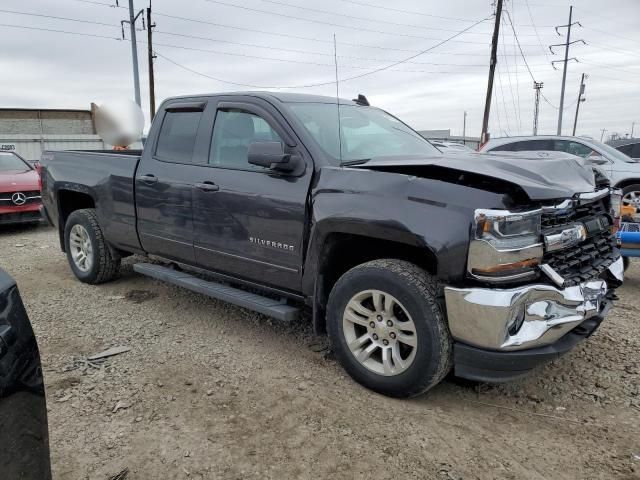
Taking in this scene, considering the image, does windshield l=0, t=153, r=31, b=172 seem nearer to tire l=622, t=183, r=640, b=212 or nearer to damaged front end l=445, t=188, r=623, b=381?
damaged front end l=445, t=188, r=623, b=381

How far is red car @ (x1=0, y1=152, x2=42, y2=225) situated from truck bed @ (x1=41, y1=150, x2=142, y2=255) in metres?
3.86

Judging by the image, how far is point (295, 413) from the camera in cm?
286

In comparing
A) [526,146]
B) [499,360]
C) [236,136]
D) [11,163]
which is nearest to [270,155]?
[236,136]

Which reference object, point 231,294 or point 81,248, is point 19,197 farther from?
point 231,294

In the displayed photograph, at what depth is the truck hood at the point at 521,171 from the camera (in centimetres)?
264

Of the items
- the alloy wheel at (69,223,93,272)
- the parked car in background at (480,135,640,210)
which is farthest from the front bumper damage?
the parked car in background at (480,135,640,210)

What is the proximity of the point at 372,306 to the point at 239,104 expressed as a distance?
1883mm

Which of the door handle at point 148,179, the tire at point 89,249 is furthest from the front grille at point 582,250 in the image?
the tire at point 89,249

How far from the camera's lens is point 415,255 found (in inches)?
121

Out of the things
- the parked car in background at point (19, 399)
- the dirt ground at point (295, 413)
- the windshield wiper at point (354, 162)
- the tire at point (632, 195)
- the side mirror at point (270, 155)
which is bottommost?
the dirt ground at point (295, 413)

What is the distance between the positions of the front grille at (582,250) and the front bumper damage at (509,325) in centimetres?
14

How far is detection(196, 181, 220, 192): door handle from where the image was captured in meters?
3.75

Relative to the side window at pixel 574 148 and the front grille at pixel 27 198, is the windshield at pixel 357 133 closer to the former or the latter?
the side window at pixel 574 148

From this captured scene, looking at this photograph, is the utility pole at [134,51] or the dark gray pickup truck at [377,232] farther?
the utility pole at [134,51]
